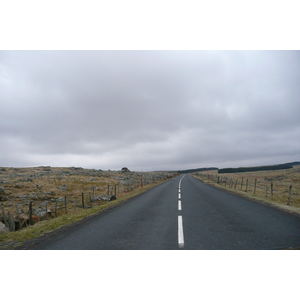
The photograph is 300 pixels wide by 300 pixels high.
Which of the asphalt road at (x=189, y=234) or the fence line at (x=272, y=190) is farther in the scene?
the fence line at (x=272, y=190)

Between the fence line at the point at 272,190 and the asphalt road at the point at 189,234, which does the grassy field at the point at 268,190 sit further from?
the asphalt road at the point at 189,234

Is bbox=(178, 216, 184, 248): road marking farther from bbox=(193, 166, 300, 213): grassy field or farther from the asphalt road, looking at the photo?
bbox=(193, 166, 300, 213): grassy field

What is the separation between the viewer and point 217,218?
823cm

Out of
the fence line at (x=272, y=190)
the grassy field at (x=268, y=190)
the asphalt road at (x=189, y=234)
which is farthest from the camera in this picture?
the fence line at (x=272, y=190)

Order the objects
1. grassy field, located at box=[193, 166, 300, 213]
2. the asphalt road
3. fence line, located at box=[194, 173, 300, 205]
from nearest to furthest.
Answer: the asphalt road
grassy field, located at box=[193, 166, 300, 213]
fence line, located at box=[194, 173, 300, 205]

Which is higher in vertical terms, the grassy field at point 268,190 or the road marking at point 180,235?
the road marking at point 180,235

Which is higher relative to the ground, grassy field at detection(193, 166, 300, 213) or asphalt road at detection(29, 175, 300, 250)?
asphalt road at detection(29, 175, 300, 250)

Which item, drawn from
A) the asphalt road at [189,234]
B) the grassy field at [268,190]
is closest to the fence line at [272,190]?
the grassy field at [268,190]

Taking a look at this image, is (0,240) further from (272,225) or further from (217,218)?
(272,225)

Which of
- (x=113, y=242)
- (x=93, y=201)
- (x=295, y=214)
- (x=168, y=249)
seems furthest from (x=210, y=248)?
(x=93, y=201)

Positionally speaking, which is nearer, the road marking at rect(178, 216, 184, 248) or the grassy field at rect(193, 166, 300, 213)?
the road marking at rect(178, 216, 184, 248)

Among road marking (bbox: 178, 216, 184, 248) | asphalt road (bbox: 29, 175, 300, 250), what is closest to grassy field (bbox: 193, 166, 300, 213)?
asphalt road (bbox: 29, 175, 300, 250)

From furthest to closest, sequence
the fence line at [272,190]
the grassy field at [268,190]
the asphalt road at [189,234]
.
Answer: the fence line at [272,190]
the grassy field at [268,190]
the asphalt road at [189,234]

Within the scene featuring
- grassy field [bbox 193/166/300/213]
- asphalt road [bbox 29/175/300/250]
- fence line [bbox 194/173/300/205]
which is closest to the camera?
asphalt road [bbox 29/175/300/250]
